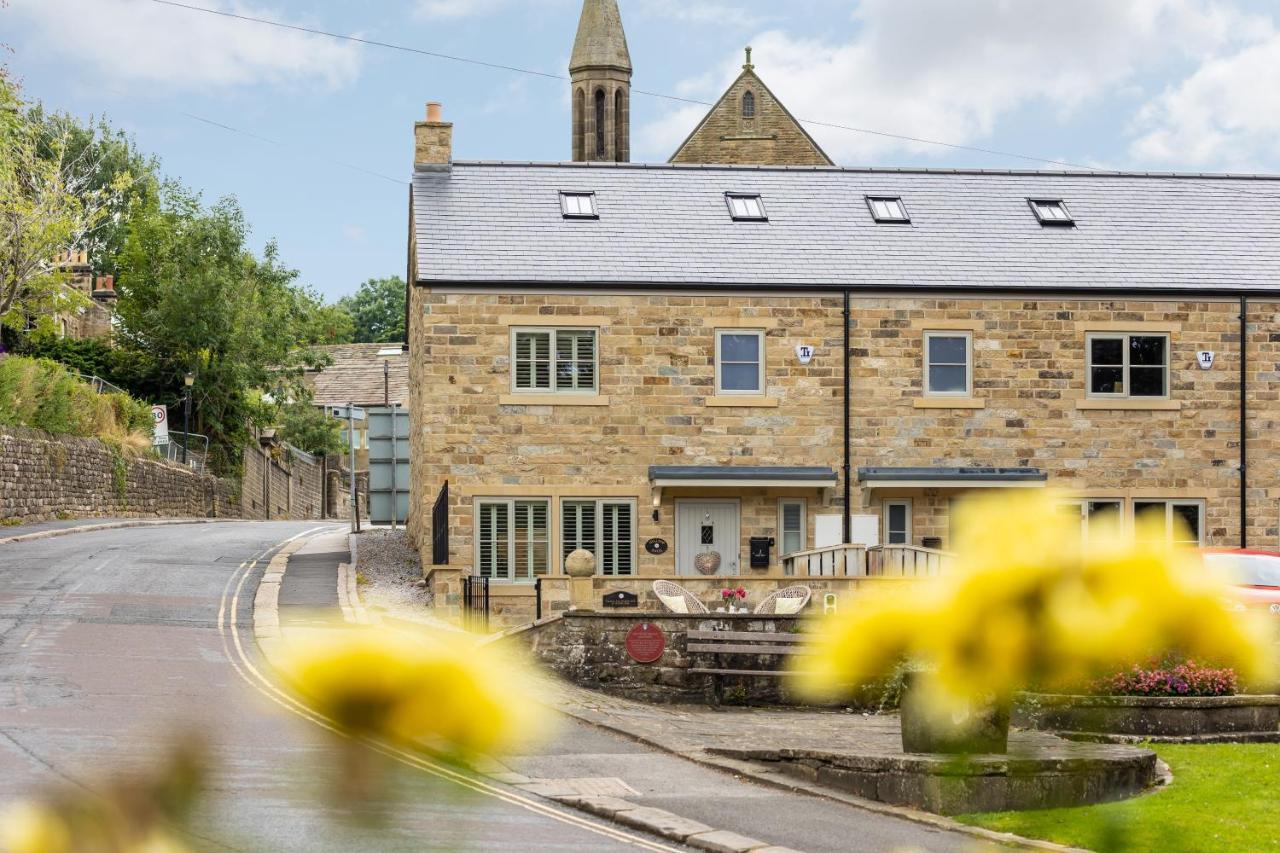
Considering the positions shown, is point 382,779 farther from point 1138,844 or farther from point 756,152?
point 756,152

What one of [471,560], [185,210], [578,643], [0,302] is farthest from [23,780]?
[185,210]

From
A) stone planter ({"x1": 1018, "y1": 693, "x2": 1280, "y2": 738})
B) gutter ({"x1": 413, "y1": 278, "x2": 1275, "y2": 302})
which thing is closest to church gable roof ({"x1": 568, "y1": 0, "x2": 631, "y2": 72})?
gutter ({"x1": 413, "y1": 278, "x2": 1275, "y2": 302})

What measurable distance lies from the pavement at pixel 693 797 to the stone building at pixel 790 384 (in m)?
7.98

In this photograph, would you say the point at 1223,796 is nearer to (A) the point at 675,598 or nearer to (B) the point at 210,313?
(A) the point at 675,598

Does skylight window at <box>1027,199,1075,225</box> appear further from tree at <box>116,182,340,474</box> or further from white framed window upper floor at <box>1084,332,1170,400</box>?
tree at <box>116,182,340,474</box>

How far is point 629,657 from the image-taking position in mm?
22109

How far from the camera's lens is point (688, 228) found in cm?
3039

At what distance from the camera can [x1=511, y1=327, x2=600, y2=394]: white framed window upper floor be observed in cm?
2825

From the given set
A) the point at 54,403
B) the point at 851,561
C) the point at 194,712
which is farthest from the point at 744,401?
the point at 194,712

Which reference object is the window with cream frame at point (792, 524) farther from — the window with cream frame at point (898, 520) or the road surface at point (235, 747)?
the road surface at point (235, 747)

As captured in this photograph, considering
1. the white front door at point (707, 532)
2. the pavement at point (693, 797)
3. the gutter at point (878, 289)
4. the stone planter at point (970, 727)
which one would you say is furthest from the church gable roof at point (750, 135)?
the stone planter at point (970, 727)

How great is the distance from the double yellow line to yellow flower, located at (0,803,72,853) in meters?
0.22

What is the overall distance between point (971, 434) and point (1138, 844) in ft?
91.1

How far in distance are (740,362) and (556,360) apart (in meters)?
3.31
